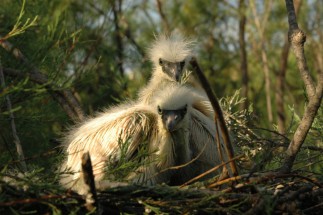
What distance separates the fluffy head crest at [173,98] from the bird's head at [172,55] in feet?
1.91

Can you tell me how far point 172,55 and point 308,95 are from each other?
139cm

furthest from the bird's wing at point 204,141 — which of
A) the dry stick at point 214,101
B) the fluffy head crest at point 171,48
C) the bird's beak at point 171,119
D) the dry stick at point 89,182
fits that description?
the dry stick at point 89,182

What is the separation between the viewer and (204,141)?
12.9 ft

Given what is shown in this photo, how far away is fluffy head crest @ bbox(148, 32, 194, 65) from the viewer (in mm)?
4562

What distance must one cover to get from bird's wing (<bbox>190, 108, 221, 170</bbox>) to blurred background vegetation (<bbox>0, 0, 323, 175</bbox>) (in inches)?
13.1

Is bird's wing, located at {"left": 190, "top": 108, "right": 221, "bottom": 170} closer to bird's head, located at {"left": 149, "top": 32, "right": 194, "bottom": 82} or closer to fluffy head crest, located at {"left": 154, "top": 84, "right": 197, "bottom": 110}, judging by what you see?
fluffy head crest, located at {"left": 154, "top": 84, "right": 197, "bottom": 110}

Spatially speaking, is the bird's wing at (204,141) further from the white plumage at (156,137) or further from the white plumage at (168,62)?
the white plumage at (168,62)

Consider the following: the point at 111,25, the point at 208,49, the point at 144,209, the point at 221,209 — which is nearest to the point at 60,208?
the point at 144,209

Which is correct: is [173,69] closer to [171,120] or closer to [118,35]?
[171,120]

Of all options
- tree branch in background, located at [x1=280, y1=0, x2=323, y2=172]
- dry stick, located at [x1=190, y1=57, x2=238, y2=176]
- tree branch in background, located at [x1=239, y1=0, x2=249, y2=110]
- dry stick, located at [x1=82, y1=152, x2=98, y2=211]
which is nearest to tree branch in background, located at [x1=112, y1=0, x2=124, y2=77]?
tree branch in background, located at [x1=239, y1=0, x2=249, y2=110]

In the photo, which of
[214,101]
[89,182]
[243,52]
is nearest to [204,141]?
[214,101]

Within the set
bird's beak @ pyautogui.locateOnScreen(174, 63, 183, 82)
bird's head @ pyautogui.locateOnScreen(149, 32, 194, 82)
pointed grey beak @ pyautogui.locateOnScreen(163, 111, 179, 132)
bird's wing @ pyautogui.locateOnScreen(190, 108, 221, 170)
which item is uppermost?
bird's head @ pyautogui.locateOnScreen(149, 32, 194, 82)

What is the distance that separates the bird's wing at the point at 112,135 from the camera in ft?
11.8

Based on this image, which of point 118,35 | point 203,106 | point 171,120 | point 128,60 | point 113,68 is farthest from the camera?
point 118,35
